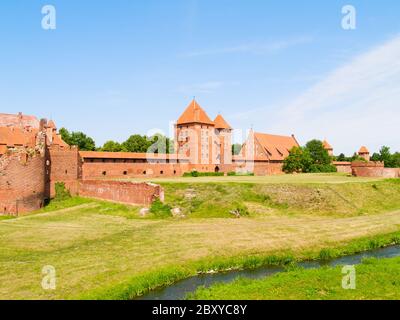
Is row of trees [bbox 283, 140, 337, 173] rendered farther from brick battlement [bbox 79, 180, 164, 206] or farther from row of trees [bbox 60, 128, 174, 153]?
brick battlement [bbox 79, 180, 164, 206]

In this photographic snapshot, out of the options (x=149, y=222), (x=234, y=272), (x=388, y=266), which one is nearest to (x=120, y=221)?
(x=149, y=222)

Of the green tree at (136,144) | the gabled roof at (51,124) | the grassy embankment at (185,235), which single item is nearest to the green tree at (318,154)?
the green tree at (136,144)

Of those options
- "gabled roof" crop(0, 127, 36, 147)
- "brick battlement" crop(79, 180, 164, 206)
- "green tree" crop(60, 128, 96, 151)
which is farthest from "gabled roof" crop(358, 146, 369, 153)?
"brick battlement" crop(79, 180, 164, 206)

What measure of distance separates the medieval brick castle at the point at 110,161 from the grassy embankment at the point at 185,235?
5.96ft

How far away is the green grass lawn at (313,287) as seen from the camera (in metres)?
13.9

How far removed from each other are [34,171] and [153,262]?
1943 centimetres

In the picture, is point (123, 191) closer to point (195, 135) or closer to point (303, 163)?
point (195, 135)

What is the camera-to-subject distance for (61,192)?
37.9 metres

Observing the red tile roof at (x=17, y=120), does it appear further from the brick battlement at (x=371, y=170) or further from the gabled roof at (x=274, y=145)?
the brick battlement at (x=371, y=170)

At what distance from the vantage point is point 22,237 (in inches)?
928

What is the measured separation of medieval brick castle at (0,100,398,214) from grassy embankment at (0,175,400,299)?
1.82 m

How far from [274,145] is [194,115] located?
2338cm

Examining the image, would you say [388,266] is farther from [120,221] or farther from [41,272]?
[120,221]
